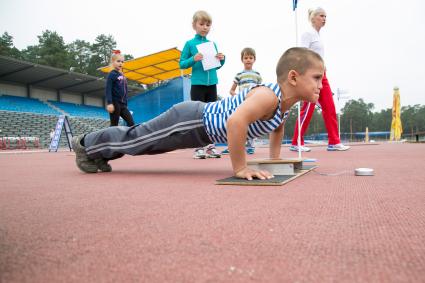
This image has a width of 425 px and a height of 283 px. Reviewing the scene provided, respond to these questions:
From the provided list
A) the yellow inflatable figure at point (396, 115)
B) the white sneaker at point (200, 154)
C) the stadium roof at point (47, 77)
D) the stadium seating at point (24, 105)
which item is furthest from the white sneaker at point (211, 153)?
the stadium seating at point (24, 105)

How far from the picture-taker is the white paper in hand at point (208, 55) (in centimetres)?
382

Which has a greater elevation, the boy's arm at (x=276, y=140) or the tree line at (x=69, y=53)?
the tree line at (x=69, y=53)

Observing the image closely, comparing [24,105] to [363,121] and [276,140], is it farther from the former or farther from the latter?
[363,121]

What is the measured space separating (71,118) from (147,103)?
18798 millimetres

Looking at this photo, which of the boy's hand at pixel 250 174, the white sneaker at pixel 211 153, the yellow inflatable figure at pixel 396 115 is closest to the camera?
the boy's hand at pixel 250 174

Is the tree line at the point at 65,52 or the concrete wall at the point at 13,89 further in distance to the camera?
the tree line at the point at 65,52

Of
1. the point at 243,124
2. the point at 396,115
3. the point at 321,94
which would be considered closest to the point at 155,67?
the point at 321,94

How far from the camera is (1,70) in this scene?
897 inches

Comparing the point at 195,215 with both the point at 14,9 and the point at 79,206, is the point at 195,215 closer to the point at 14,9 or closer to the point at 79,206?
the point at 79,206

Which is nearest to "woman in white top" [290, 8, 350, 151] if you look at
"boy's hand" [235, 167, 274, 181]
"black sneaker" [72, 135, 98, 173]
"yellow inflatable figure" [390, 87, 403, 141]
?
"boy's hand" [235, 167, 274, 181]

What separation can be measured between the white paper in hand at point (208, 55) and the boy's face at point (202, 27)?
136 mm

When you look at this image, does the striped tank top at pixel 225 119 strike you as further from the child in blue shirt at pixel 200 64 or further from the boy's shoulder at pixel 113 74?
the boy's shoulder at pixel 113 74

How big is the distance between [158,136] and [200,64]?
1802 millimetres

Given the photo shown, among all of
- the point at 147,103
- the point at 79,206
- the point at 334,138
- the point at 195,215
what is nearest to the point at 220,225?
the point at 195,215
